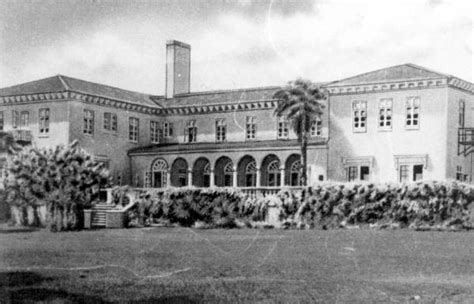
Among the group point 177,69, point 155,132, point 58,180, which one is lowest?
point 58,180

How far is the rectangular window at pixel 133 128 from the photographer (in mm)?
47812

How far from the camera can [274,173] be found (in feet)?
145

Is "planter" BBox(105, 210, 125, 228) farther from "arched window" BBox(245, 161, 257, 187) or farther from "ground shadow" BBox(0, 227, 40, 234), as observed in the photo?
"arched window" BBox(245, 161, 257, 187)

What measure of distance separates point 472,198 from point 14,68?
1622 centimetres

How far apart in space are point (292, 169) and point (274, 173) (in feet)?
4.72

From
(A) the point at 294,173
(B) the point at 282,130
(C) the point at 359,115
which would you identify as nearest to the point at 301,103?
(C) the point at 359,115

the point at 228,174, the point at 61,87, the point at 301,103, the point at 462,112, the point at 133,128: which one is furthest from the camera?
the point at 133,128

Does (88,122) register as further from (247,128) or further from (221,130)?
(247,128)

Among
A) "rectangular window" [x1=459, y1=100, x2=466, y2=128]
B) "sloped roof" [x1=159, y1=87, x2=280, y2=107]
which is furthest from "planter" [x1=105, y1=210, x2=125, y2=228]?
"rectangular window" [x1=459, y1=100, x2=466, y2=128]

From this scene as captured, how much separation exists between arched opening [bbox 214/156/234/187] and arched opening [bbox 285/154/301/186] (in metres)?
3.99

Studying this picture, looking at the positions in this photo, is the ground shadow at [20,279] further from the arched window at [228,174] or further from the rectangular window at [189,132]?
the rectangular window at [189,132]

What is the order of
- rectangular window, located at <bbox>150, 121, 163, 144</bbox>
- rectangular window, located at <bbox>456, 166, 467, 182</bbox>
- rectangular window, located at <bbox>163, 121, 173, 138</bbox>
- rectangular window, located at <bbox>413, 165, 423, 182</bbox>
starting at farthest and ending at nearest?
rectangular window, located at <bbox>163, 121, 173, 138</bbox>, rectangular window, located at <bbox>150, 121, 163, 144</bbox>, rectangular window, located at <bbox>456, 166, 467, 182</bbox>, rectangular window, located at <bbox>413, 165, 423, 182</bbox>

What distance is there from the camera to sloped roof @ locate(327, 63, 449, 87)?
3938 centimetres

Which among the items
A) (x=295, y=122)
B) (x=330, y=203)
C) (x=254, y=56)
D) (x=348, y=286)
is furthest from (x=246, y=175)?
(x=348, y=286)
